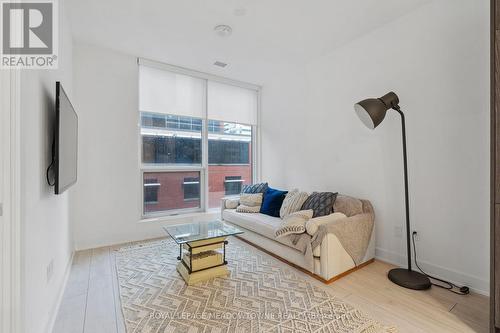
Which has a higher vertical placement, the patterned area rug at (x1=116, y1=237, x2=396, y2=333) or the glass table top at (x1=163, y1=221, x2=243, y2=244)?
the glass table top at (x1=163, y1=221, x2=243, y2=244)

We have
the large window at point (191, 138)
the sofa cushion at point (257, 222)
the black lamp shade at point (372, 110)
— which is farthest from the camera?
the large window at point (191, 138)

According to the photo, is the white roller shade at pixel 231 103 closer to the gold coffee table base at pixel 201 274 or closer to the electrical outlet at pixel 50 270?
the gold coffee table base at pixel 201 274

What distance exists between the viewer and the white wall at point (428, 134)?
84.5 inches

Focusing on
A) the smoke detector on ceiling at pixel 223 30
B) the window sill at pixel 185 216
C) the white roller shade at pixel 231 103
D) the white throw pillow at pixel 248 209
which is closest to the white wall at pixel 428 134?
the white throw pillow at pixel 248 209

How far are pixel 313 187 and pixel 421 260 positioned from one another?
158 centimetres

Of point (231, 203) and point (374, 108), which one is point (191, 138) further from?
point (374, 108)

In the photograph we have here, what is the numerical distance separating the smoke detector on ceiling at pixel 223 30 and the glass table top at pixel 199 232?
2321 millimetres

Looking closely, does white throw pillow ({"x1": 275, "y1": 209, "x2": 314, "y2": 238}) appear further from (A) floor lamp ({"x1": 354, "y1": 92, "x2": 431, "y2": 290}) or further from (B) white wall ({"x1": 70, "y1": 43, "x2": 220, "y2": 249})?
(B) white wall ({"x1": 70, "y1": 43, "x2": 220, "y2": 249})

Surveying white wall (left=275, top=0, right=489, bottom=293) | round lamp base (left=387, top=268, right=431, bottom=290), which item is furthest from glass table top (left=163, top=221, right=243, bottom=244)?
white wall (left=275, top=0, right=489, bottom=293)

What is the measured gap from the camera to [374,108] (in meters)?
2.26

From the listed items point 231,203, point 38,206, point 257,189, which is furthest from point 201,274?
point 257,189

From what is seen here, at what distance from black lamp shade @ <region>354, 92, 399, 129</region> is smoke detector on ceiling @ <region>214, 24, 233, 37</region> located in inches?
67.8

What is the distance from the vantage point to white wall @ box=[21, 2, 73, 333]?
4.00 feet

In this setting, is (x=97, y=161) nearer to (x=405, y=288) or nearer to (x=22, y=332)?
(x=22, y=332)
